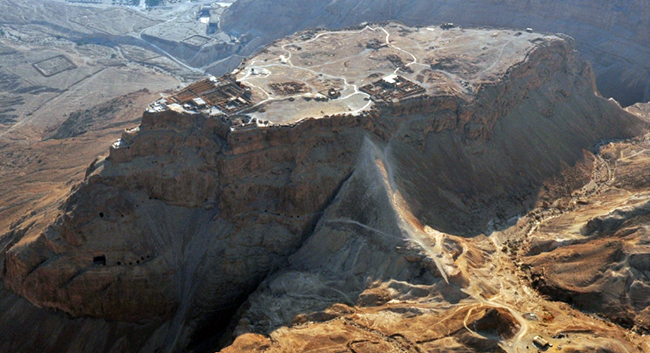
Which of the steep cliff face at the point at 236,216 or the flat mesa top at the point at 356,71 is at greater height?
the flat mesa top at the point at 356,71

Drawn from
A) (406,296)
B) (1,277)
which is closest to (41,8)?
(1,277)

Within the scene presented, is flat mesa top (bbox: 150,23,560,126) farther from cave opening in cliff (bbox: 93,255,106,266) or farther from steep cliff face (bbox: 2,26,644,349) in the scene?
cave opening in cliff (bbox: 93,255,106,266)

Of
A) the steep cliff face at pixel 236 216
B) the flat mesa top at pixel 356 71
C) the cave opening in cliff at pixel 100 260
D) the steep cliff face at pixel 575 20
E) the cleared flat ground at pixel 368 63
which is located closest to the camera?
the steep cliff face at pixel 236 216

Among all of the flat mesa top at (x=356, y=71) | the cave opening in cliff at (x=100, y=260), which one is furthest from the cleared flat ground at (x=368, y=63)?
the cave opening in cliff at (x=100, y=260)

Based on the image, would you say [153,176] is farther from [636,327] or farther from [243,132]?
[636,327]

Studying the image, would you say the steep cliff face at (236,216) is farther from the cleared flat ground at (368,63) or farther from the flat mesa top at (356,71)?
the cleared flat ground at (368,63)
